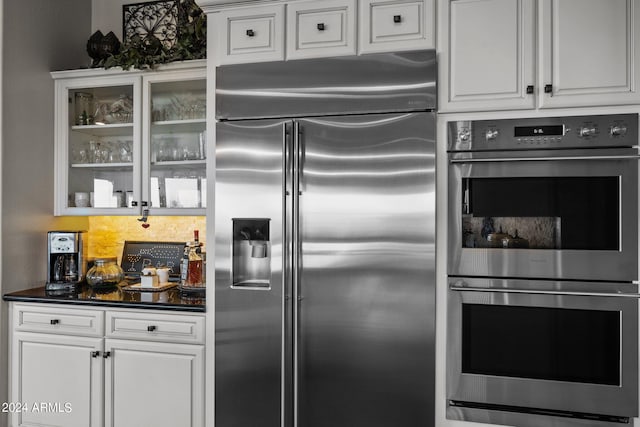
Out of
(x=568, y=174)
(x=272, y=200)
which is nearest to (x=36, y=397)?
(x=272, y=200)

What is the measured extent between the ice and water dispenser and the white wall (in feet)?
4.55

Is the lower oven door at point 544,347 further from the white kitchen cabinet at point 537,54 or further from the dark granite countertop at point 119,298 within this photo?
the dark granite countertop at point 119,298

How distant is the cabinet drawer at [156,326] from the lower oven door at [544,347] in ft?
4.03

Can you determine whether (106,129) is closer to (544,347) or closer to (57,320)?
(57,320)

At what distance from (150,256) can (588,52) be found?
2.71 meters

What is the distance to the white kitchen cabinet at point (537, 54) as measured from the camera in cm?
206

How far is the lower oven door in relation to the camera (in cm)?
206

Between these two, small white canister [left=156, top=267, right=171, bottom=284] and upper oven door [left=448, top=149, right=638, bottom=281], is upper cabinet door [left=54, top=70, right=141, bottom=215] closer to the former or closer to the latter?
small white canister [left=156, top=267, right=171, bottom=284]

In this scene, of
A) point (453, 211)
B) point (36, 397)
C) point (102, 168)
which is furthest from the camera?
point (102, 168)

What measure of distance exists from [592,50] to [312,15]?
119cm

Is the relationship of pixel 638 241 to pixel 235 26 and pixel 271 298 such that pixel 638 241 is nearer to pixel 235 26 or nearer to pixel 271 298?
pixel 271 298

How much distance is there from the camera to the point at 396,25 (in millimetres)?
2270

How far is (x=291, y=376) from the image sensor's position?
2344 millimetres

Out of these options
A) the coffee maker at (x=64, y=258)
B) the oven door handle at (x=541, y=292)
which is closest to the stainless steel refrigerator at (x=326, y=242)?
the oven door handle at (x=541, y=292)
